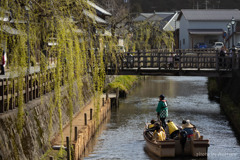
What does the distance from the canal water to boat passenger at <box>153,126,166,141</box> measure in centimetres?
84

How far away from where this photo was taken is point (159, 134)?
1747 cm

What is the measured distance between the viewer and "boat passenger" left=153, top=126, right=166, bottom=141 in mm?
17470

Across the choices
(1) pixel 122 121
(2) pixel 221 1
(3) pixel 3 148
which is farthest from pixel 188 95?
(2) pixel 221 1

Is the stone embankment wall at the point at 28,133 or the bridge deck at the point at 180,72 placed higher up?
the bridge deck at the point at 180,72

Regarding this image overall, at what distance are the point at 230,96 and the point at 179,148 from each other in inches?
489

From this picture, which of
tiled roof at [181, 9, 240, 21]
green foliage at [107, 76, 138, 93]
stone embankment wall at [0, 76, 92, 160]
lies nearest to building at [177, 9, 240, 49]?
tiled roof at [181, 9, 240, 21]

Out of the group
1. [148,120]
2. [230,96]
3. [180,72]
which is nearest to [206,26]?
[230,96]

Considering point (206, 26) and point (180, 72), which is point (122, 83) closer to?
point (180, 72)

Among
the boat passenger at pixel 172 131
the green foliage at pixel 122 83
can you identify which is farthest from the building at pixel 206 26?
the boat passenger at pixel 172 131

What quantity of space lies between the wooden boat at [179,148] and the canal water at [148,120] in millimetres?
581

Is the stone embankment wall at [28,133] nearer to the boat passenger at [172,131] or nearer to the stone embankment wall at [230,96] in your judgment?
the boat passenger at [172,131]

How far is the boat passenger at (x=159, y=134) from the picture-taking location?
17.5 metres

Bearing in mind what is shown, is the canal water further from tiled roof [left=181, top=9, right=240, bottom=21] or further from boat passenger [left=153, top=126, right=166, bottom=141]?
tiled roof [left=181, top=9, right=240, bottom=21]

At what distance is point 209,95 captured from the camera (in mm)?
35188
